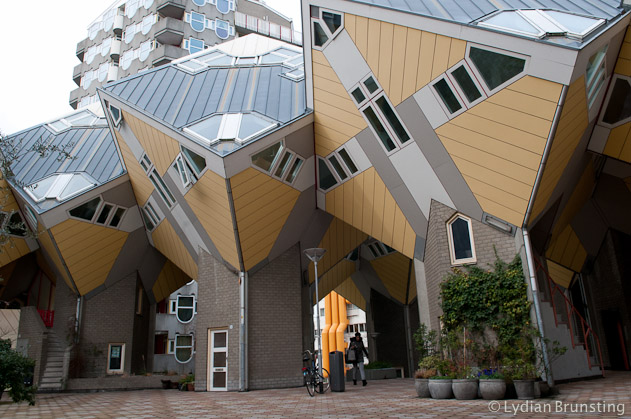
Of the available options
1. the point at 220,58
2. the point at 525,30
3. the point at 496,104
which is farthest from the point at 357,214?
the point at 220,58

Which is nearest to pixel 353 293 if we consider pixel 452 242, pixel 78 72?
pixel 452 242

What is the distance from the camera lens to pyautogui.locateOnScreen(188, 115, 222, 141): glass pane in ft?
50.9

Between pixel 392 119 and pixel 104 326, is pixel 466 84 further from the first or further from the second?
pixel 104 326

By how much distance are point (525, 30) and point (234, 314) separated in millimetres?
12695

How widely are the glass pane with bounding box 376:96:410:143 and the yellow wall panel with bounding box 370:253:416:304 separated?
43.8 ft

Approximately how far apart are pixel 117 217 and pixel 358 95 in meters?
12.7

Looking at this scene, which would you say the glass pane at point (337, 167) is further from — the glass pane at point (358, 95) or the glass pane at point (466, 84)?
the glass pane at point (466, 84)

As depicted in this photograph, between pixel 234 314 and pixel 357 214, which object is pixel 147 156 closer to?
pixel 234 314

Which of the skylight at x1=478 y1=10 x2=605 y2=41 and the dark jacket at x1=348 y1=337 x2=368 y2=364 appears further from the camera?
the dark jacket at x1=348 y1=337 x2=368 y2=364

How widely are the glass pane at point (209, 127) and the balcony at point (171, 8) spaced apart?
3293 centimetres

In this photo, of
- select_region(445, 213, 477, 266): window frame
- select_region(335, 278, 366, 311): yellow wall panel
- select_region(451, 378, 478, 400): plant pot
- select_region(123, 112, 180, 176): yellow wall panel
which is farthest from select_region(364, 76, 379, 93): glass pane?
select_region(335, 278, 366, 311): yellow wall panel

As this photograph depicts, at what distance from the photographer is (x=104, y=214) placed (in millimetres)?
20422

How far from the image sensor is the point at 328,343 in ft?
150

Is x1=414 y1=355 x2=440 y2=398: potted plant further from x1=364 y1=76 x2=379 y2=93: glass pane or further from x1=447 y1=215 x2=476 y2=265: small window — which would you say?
x1=364 y1=76 x2=379 y2=93: glass pane
